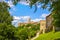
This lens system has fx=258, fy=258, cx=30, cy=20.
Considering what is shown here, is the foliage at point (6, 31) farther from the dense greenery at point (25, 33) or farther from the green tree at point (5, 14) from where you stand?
the dense greenery at point (25, 33)

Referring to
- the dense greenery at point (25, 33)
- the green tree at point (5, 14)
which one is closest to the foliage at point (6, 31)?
the green tree at point (5, 14)

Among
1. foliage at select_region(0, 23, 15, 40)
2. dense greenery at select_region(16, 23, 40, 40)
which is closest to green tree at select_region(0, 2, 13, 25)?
foliage at select_region(0, 23, 15, 40)

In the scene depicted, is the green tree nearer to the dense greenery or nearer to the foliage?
the foliage

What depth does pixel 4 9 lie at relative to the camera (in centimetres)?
4816

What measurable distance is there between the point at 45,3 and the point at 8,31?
2983 cm

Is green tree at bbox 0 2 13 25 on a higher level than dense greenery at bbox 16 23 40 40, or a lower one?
higher

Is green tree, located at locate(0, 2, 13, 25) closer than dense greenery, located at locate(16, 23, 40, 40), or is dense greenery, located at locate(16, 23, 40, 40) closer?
green tree, located at locate(0, 2, 13, 25)

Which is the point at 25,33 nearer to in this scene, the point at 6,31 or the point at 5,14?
the point at 6,31

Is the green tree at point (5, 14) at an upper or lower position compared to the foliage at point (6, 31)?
upper

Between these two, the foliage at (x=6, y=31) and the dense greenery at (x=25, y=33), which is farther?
the dense greenery at (x=25, y=33)

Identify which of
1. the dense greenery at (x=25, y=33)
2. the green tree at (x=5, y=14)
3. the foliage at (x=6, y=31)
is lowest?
the dense greenery at (x=25, y=33)

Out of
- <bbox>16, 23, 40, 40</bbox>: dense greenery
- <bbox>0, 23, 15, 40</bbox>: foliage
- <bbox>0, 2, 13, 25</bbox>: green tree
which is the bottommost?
<bbox>16, 23, 40, 40</bbox>: dense greenery

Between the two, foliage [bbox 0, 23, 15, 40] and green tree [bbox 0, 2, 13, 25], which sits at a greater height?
green tree [bbox 0, 2, 13, 25]

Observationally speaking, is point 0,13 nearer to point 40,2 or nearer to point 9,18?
point 9,18
